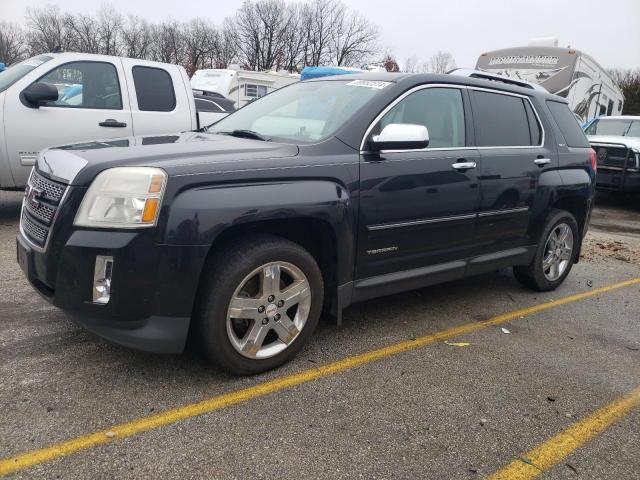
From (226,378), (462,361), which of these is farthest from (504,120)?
(226,378)

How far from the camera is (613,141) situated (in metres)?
11.2

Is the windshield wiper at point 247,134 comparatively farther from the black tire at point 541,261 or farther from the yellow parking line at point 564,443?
the black tire at point 541,261

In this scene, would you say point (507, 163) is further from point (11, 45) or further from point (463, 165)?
point (11, 45)

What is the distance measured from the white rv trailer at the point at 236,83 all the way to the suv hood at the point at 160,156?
15.8 m

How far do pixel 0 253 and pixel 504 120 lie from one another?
188 inches

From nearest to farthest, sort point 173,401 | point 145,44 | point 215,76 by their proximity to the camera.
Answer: point 173,401, point 215,76, point 145,44

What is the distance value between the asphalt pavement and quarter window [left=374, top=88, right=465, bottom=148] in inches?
54.3

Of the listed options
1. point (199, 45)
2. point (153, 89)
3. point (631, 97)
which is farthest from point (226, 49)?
point (153, 89)

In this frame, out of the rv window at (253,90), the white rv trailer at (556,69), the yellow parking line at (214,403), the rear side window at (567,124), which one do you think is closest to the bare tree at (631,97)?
the white rv trailer at (556,69)

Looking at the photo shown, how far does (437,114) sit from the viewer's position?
3793 mm

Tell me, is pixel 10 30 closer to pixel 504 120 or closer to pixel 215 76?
pixel 215 76

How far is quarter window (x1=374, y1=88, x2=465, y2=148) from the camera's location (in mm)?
3591

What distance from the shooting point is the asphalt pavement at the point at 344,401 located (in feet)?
7.47

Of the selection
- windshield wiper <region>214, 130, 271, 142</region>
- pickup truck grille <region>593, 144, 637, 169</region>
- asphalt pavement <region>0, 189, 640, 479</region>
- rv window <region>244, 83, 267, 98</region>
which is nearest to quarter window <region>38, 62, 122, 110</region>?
asphalt pavement <region>0, 189, 640, 479</region>
